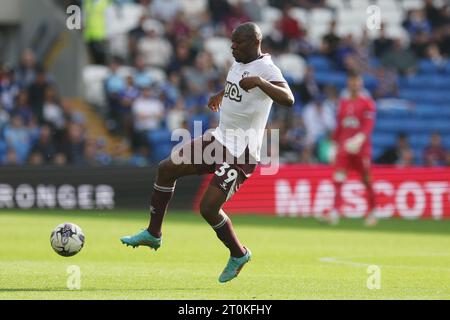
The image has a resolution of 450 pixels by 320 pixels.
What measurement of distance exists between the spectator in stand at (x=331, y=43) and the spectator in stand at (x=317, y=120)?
2.99 meters

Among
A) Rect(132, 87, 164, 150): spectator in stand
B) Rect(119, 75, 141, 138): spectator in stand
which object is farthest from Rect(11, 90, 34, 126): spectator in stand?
Rect(132, 87, 164, 150): spectator in stand

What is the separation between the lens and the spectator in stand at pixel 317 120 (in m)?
24.8

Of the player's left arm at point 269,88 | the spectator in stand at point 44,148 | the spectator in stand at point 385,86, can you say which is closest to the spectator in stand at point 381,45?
the spectator in stand at point 385,86

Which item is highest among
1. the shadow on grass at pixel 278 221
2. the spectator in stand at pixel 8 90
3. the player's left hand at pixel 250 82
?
the player's left hand at pixel 250 82

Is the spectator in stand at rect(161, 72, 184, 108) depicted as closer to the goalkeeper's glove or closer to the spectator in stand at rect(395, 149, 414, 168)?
the spectator in stand at rect(395, 149, 414, 168)

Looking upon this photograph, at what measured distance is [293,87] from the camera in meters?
25.9

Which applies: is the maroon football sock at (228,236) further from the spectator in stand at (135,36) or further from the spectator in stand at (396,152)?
the spectator in stand at (135,36)

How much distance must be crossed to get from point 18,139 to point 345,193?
655cm

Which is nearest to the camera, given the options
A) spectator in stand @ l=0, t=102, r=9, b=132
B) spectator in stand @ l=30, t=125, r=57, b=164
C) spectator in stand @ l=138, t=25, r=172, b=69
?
spectator in stand @ l=30, t=125, r=57, b=164

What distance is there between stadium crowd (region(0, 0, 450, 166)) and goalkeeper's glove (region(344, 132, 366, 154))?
3969 millimetres

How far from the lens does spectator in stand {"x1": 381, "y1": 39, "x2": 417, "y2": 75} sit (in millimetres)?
28031

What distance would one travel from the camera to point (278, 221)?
799 inches

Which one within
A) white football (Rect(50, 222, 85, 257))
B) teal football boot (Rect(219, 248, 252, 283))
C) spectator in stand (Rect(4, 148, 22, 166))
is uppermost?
white football (Rect(50, 222, 85, 257))

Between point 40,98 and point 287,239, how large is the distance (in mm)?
9116
